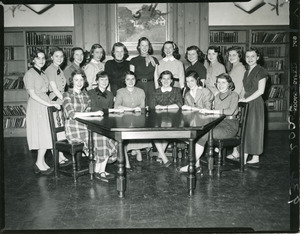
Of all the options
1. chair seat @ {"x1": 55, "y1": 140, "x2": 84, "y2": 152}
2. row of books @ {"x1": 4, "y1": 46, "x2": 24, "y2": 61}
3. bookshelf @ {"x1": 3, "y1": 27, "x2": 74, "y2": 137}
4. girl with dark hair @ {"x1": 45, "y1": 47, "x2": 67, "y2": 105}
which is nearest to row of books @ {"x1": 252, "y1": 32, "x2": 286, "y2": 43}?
bookshelf @ {"x1": 3, "y1": 27, "x2": 74, "y2": 137}

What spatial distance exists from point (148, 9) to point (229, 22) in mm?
1666

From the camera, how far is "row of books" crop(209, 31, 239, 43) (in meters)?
6.56

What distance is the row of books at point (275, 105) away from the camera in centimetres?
670

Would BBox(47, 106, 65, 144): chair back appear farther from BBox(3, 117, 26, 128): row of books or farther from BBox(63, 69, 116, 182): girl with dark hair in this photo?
BBox(3, 117, 26, 128): row of books

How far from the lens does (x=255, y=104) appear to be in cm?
417

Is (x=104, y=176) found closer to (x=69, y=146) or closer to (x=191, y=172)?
(x=69, y=146)

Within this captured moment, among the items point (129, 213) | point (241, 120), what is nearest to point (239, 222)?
point (129, 213)

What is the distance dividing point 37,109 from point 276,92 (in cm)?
488

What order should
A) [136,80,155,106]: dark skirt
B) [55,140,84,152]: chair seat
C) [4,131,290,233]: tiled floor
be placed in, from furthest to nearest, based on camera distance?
[136,80,155,106]: dark skirt → [55,140,84,152]: chair seat → [4,131,290,233]: tiled floor

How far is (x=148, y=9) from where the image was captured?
259 inches

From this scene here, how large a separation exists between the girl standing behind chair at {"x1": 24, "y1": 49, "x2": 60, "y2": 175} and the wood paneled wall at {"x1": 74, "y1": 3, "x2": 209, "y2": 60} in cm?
263

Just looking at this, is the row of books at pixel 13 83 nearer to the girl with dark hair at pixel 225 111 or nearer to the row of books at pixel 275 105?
the girl with dark hair at pixel 225 111

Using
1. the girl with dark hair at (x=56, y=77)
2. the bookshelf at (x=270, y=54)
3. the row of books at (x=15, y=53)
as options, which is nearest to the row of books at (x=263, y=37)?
the bookshelf at (x=270, y=54)

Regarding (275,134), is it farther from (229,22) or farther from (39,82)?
(39,82)
